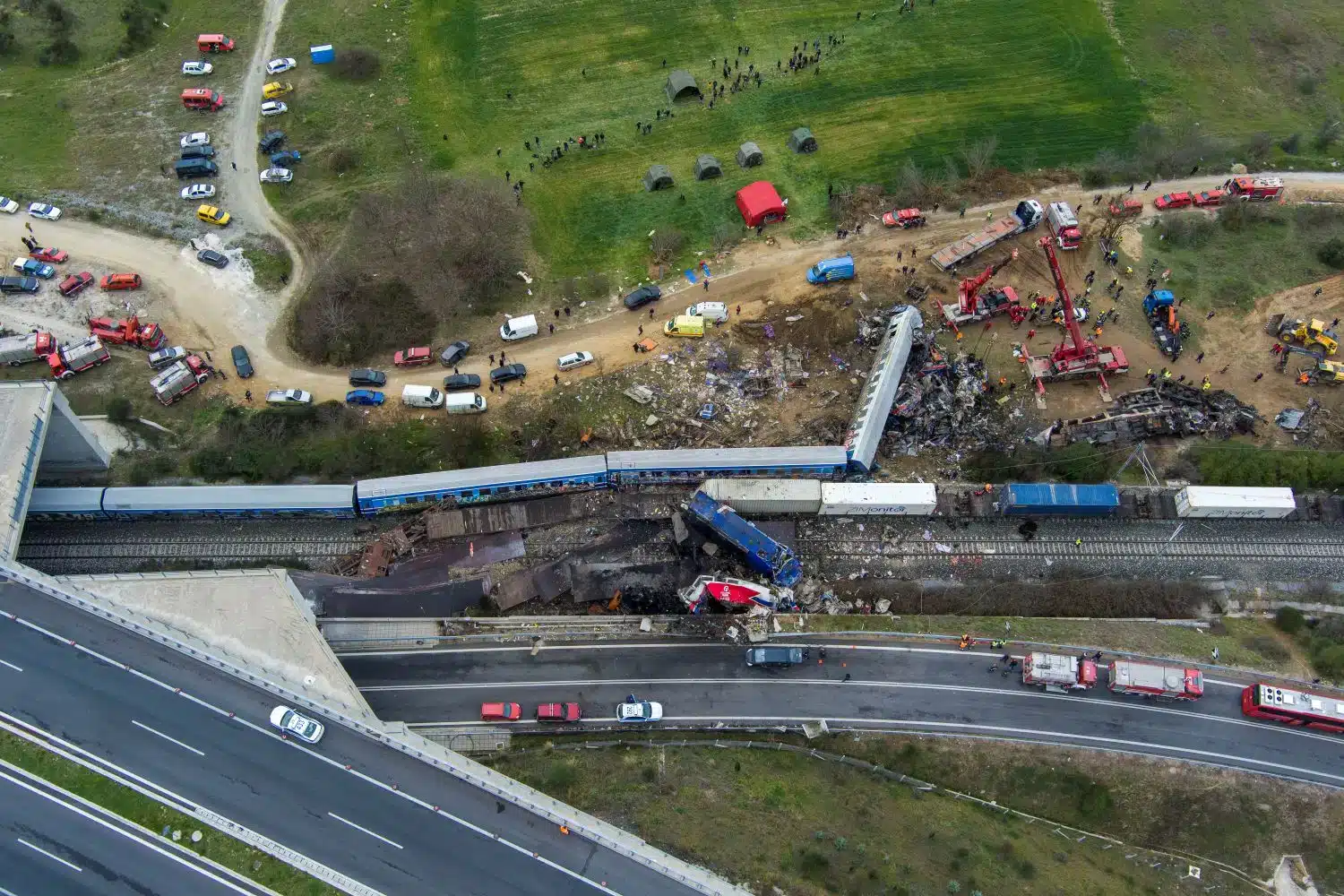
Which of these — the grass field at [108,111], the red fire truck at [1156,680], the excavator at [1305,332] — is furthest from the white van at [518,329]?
the excavator at [1305,332]

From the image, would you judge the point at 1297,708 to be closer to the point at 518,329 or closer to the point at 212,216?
the point at 518,329

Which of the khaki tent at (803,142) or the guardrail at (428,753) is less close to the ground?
the khaki tent at (803,142)

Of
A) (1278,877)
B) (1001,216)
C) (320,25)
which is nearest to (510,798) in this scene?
(1278,877)

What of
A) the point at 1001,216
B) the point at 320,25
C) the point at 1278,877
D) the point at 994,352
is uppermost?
the point at 320,25

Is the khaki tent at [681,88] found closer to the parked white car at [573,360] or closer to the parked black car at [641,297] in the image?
the parked black car at [641,297]

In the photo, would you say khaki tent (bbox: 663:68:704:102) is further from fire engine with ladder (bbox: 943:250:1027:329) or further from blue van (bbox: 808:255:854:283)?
fire engine with ladder (bbox: 943:250:1027:329)

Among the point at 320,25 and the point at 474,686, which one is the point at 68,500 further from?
the point at 320,25

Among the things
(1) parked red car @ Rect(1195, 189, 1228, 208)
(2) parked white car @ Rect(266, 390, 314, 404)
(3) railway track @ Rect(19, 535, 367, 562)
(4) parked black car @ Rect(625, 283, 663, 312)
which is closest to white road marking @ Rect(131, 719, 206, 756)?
(3) railway track @ Rect(19, 535, 367, 562)
